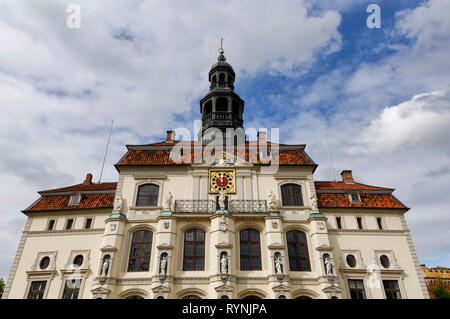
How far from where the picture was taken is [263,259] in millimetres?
24469

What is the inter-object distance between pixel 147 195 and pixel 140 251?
5093 mm

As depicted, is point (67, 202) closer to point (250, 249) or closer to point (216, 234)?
point (216, 234)

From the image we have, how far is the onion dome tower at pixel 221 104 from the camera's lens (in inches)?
1337

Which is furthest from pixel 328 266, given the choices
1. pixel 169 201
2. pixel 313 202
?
pixel 169 201

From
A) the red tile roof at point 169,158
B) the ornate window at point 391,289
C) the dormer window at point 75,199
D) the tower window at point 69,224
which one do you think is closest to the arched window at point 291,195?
the red tile roof at point 169,158

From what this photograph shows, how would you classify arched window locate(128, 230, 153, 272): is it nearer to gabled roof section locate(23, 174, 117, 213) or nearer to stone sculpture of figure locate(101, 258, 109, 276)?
stone sculpture of figure locate(101, 258, 109, 276)

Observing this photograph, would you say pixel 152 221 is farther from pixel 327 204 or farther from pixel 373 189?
pixel 373 189

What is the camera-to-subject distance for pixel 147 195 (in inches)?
1093

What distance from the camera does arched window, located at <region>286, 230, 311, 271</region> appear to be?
24.7 meters

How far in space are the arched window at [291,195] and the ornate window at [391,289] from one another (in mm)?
9128

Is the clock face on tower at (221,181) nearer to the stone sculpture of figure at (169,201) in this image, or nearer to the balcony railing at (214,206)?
the balcony railing at (214,206)

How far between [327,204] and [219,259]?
37.3 ft
